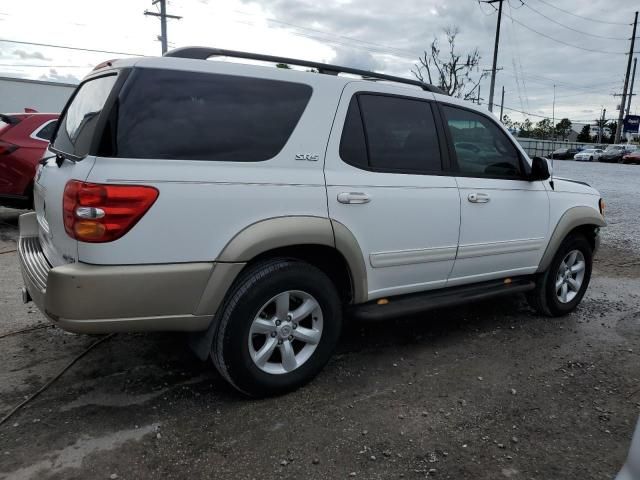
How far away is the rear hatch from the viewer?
263 cm

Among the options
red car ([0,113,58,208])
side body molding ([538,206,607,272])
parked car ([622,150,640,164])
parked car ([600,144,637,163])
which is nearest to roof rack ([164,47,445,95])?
side body molding ([538,206,607,272])

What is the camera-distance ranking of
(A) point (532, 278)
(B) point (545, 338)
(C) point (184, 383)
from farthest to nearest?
(A) point (532, 278) < (B) point (545, 338) < (C) point (184, 383)

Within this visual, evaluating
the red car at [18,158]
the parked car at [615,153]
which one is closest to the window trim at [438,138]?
the red car at [18,158]

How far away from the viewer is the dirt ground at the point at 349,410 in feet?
8.52

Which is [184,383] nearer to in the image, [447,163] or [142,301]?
[142,301]

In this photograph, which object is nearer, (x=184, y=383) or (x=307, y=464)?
(x=307, y=464)

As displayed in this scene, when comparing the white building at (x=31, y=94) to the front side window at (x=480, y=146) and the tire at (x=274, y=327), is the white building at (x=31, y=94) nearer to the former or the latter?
the front side window at (x=480, y=146)

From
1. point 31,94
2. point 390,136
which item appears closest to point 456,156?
point 390,136

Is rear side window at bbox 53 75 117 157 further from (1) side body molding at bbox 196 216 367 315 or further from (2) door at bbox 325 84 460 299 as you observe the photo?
(2) door at bbox 325 84 460 299

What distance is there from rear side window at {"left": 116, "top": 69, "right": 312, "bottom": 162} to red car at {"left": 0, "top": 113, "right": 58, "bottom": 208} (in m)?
5.16

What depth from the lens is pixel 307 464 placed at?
2.60m

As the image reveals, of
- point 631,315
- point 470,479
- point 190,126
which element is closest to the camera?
point 470,479

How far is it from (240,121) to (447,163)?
1.62 metres

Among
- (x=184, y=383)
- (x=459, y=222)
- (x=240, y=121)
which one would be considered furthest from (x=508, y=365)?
(x=240, y=121)
